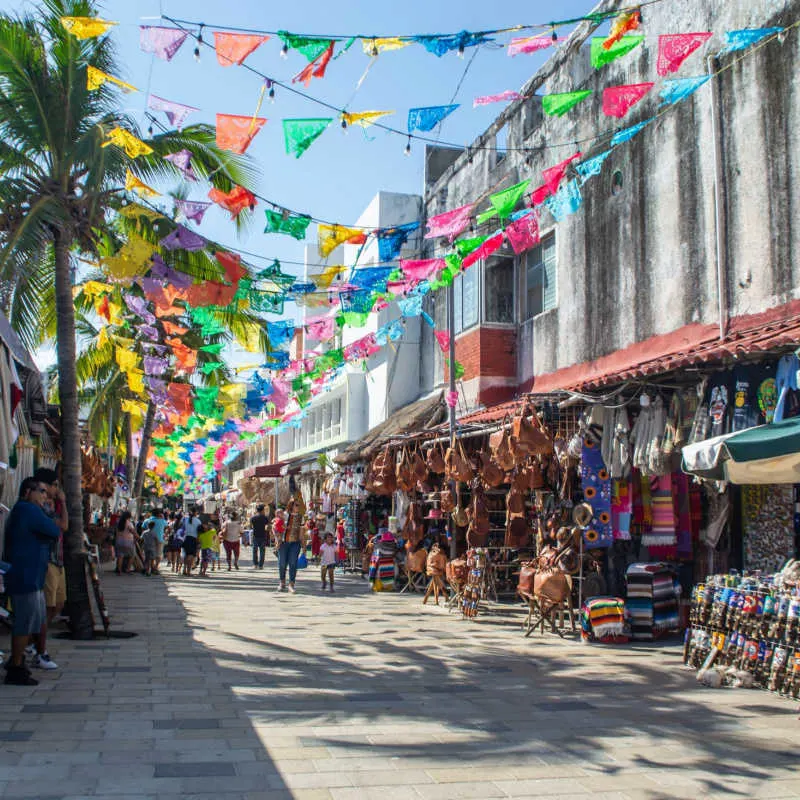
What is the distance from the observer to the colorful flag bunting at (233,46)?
9062mm

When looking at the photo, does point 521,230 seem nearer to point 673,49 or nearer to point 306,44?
point 673,49

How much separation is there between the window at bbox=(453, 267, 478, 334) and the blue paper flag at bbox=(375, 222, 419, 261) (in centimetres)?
401

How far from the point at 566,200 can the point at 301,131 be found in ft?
11.9

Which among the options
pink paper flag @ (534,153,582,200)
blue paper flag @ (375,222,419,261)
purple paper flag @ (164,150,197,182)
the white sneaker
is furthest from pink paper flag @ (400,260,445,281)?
the white sneaker

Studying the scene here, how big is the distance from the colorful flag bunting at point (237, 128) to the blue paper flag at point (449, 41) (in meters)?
2.24

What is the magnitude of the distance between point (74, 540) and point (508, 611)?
7013mm

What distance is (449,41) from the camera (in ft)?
29.1

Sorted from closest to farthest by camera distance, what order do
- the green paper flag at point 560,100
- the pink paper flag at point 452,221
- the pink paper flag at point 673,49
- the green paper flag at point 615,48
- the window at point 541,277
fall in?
the green paper flag at point 615,48 < the pink paper flag at point 673,49 < the green paper flag at point 560,100 < the pink paper flag at point 452,221 < the window at point 541,277

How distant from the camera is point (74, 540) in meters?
11.6

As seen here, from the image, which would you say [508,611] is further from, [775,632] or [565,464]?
[775,632]

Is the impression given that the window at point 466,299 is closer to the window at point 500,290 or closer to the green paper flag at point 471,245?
the window at point 500,290

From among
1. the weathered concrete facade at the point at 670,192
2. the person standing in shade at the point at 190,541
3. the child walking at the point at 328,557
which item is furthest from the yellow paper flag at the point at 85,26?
the person standing in shade at the point at 190,541

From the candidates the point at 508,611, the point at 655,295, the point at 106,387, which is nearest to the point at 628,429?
the point at 655,295

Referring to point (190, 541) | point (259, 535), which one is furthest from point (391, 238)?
point (259, 535)
